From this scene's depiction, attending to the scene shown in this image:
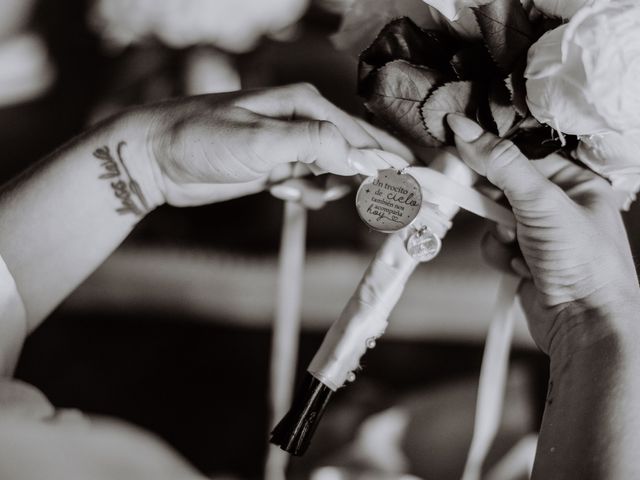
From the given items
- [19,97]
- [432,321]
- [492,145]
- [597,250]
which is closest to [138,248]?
[19,97]

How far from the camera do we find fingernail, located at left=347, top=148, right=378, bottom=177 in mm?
736

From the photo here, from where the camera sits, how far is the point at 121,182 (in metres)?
0.85

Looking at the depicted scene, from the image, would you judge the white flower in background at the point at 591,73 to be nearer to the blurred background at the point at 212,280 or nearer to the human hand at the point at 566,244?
the human hand at the point at 566,244

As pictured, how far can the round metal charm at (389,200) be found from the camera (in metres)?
0.75

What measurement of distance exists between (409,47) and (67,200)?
546mm

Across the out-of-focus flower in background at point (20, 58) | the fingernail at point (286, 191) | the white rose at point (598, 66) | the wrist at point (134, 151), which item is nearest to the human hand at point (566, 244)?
the white rose at point (598, 66)

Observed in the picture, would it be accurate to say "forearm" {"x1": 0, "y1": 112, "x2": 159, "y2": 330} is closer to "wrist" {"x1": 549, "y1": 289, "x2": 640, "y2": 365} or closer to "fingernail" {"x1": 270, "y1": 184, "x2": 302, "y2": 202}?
"fingernail" {"x1": 270, "y1": 184, "x2": 302, "y2": 202}

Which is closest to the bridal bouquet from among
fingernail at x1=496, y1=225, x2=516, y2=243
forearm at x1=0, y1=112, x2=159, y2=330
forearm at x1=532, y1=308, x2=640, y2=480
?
fingernail at x1=496, y1=225, x2=516, y2=243

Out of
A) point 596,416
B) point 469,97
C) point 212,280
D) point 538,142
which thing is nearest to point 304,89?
point 469,97

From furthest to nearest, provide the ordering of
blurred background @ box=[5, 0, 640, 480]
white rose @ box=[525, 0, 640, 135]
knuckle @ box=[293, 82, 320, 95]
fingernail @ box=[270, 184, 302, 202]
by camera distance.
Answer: blurred background @ box=[5, 0, 640, 480] → fingernail @ box=[270, 184, 302, 202] → knuckle @ box=[293, 82, 320, 95] → white rose @ box=[525, 0, 640, 135]

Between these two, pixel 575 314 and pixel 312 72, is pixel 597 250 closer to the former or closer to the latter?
pixel 575 314

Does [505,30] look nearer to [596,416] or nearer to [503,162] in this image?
[503,162]

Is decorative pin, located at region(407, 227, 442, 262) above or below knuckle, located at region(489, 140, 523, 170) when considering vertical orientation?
below

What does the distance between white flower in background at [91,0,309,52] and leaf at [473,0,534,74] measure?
1.58 ft
